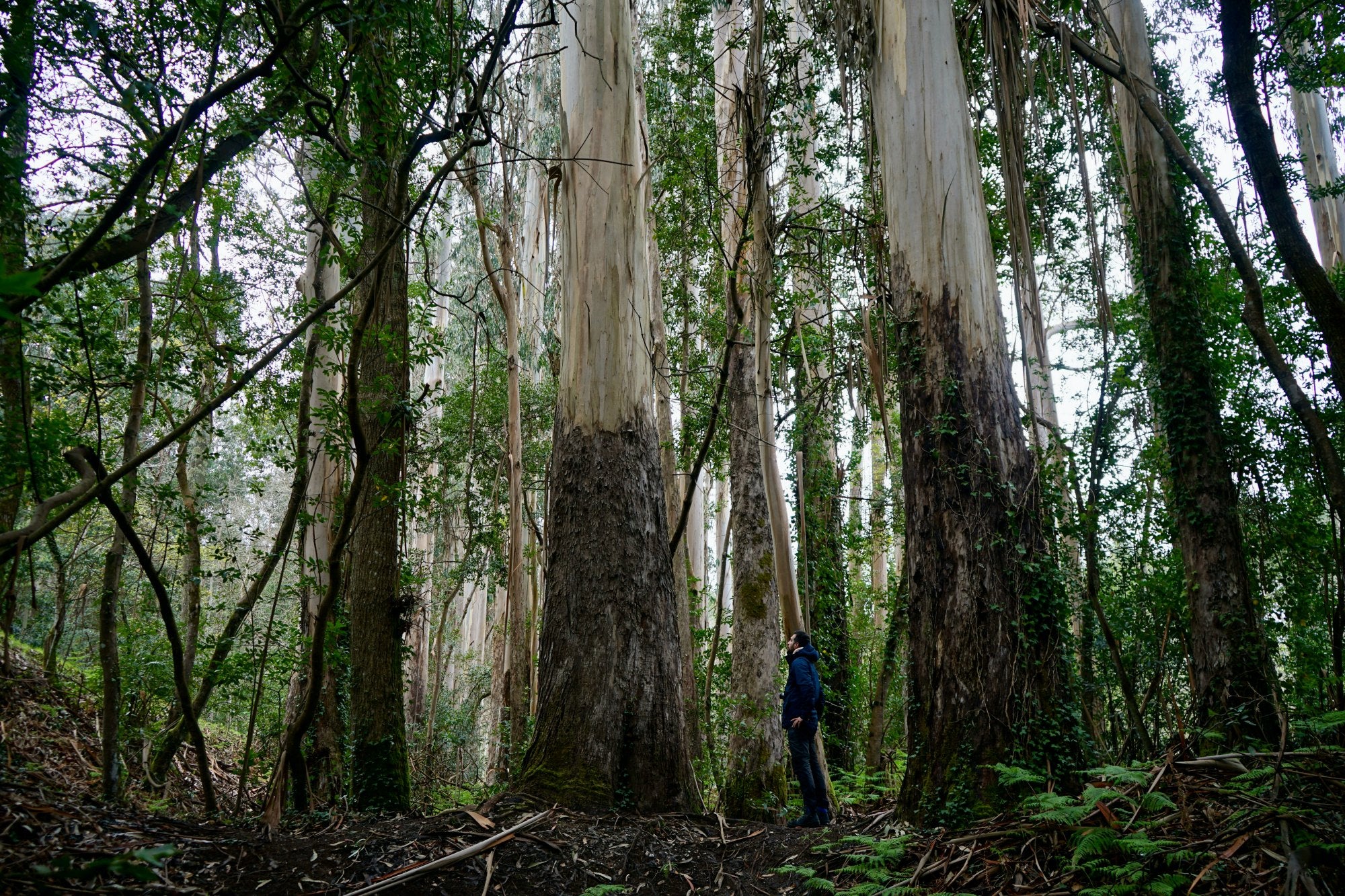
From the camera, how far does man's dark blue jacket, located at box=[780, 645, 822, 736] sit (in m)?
6.48

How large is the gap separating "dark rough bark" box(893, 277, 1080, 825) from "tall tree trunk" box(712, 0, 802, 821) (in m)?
2.52

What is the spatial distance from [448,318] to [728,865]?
21.9 meters

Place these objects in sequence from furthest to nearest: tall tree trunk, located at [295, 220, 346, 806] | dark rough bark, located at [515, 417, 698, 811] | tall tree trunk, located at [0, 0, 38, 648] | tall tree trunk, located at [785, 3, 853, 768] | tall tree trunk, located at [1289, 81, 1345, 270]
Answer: tall tree trunk, located at [1289, 81, 1345, 270]
tall tree trunk, located at [785, 3, 853, 768]
tall tree trunk, located at [295, 220, 346, 806]
dark rough bark, located at [515, 417, 698, 811]
tall tree trunk, located at [0, 0, 38, 648]

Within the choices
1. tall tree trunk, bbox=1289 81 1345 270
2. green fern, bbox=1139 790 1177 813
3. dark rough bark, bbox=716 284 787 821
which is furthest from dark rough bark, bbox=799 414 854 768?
tall tree trunk, bbox=1289 81 1345 270

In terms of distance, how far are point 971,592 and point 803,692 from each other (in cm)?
275

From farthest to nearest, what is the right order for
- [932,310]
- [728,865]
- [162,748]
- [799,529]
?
1. [799,529]
2. [162,748]
3. [932,310]
4. [728,865]

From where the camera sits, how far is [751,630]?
331 inches

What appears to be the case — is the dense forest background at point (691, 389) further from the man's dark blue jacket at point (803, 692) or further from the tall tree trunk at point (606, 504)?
the man's dark blue jacket at point (803, 692)

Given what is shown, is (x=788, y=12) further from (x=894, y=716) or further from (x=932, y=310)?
(x=894, y=716)

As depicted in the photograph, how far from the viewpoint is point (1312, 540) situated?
335 inches

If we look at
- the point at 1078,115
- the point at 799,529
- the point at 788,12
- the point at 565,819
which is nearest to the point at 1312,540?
the point at 799,529

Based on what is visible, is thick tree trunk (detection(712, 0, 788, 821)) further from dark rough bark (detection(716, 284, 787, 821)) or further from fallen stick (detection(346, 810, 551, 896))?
fallen stick (detection(346, 810, 551, 896))

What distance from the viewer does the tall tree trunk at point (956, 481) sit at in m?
3.95

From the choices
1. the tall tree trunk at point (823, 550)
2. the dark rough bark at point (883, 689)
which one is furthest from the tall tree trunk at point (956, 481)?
the dark rough bark at point (883, 689)
